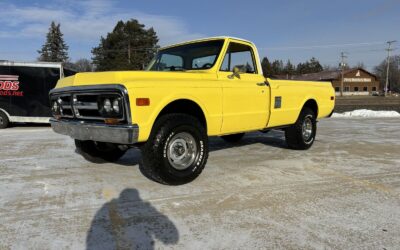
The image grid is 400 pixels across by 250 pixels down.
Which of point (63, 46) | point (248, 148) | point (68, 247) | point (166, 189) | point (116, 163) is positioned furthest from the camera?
point (63, 46)

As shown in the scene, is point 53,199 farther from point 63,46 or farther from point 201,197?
point 63,46

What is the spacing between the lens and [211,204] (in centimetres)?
436

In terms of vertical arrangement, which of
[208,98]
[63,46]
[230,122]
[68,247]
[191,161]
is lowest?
[68,247]

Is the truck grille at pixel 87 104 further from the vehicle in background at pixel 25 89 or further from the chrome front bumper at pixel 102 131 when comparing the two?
the vehicle in background at pixel 25 89

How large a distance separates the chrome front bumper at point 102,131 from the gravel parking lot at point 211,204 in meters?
0.71

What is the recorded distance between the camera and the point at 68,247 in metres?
3.26

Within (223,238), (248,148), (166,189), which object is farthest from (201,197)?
(248,148)

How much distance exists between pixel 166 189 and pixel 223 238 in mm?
1630

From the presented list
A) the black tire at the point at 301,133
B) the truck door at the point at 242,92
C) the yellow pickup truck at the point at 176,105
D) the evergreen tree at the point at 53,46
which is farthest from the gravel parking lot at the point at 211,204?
the evergreen tree at the point at 53,46

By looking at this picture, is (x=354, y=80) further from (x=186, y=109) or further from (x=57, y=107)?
(x=57, y=107)

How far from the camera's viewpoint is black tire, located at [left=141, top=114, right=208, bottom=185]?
4.81m

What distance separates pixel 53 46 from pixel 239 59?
74.2 m

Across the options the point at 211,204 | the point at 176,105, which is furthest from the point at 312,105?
the point at 211,204

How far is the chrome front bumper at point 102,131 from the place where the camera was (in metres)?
4.43
